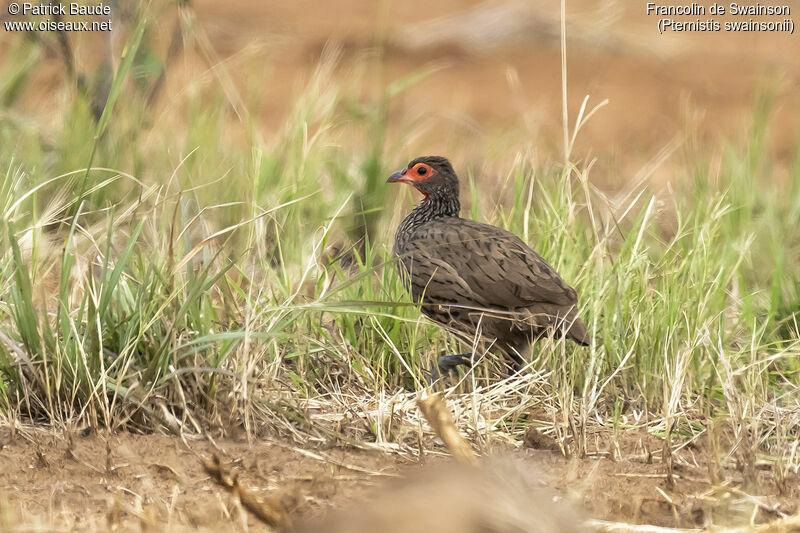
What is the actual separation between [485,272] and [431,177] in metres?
0.77

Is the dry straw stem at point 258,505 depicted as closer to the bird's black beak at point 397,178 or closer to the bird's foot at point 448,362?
the bird's foot at point 448,362

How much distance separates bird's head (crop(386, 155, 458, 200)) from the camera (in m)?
4.53

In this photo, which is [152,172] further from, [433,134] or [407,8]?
[407,8]

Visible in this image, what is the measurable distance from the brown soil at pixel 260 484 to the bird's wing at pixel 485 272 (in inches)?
28.5

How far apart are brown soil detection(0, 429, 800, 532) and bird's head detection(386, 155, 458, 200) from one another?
1502 mm

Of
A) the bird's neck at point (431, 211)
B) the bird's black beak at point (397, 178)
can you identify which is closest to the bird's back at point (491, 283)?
the bird's neck at point (431, 211)

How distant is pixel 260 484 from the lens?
2934 millimetres

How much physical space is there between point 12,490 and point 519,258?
Result: 186 centimetres

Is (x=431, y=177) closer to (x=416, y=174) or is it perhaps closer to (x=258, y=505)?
(x=416, y=174)

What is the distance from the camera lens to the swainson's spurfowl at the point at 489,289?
380cm

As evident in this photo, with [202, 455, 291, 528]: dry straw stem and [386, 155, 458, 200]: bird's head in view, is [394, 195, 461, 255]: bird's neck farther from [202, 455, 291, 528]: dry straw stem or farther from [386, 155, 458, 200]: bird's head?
[202, 455, 291, 528]: dry straw stem

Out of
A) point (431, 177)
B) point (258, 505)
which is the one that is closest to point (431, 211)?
point (431, 177)

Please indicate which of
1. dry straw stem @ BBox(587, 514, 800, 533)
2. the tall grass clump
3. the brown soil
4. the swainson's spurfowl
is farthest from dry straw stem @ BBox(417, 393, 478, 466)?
the swainson's spurfowl

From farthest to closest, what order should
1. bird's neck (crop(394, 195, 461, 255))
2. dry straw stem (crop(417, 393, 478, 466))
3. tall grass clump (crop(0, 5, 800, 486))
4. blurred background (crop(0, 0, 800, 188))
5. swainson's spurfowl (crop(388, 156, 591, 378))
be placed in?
blurred background (crop(0, 0, 800, 188)), bird's neck (crop(394, 195, 461, 255)), swainson's spurfowl (crop(388, 156, 591, 378)), tall grass clump (crop(0, 5, 800, 486)), dry straw stem (crop(417, 393, 478, 466))
